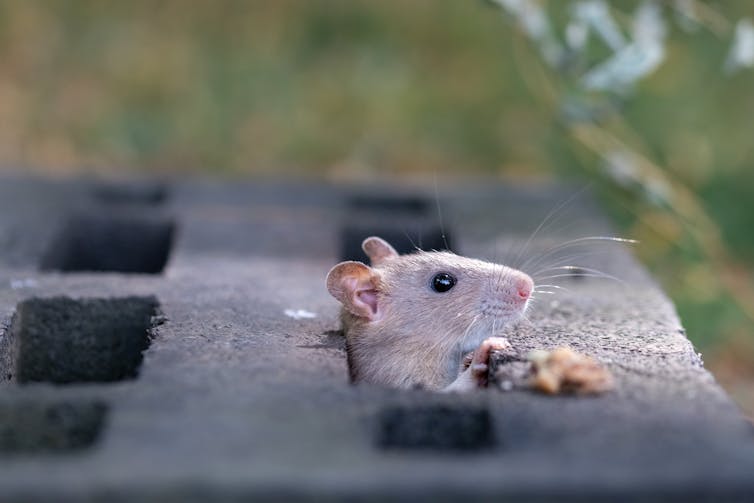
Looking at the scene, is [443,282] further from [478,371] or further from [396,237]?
[396,237]

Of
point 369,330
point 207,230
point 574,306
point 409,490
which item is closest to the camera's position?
point 409,490

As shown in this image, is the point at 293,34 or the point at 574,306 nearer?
the point at 574,306

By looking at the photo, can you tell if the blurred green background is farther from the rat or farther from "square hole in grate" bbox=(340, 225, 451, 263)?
the rat

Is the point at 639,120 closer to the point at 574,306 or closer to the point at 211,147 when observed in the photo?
the point at 211,147

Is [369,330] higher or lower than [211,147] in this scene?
lower

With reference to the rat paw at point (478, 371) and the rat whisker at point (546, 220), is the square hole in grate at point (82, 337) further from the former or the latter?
the rat whisker at point (546, 220)

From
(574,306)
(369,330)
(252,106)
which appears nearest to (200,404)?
(369,330)
